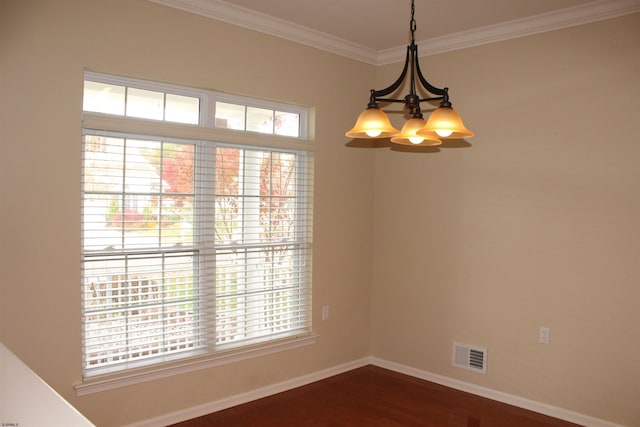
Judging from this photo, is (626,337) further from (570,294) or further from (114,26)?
(114,26)

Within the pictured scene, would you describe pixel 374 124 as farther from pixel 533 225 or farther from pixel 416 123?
pixel 533 225

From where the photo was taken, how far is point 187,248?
3461 mm

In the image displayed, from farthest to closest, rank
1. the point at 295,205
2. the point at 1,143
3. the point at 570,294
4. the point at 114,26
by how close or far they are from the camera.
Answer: the point at 295,205
the point at 570,294
the point at 114,26
the point at 1,143

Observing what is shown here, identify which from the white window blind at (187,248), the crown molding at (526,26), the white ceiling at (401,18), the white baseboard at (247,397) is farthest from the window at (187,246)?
the crown molding at (526,26)

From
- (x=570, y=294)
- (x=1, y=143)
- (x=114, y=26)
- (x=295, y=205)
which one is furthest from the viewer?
(x=295, y=205)

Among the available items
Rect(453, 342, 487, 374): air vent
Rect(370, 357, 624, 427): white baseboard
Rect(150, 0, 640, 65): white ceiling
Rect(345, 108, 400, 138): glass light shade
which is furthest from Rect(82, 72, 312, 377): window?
Rect(345, 108, 400, 138): glass light shade

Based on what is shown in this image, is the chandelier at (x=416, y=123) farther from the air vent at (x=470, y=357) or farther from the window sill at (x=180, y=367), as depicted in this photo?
the air vent at (x=470, y=357)

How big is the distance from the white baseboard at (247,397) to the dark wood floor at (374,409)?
5cm

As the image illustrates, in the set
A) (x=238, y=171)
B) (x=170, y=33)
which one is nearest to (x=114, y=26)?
(x=170, y=33)

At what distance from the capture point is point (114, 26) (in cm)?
302

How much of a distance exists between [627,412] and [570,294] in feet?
2.72

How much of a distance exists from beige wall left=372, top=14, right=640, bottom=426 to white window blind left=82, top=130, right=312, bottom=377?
1.08 meters

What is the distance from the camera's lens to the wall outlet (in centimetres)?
367

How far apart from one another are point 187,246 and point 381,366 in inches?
89.3
